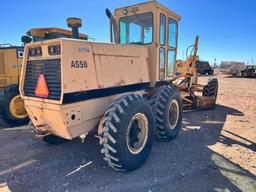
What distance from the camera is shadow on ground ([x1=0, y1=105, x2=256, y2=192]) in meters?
3.34

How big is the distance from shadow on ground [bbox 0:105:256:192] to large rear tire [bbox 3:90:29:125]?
134cm

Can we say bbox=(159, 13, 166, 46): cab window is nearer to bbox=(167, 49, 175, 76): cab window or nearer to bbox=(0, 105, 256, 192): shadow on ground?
bbox=(167, 49, 175, 76): cab window

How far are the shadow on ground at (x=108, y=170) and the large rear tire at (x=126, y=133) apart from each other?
0.28 metres

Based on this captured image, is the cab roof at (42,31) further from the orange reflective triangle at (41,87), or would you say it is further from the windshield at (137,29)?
the orange reflective triangle at (41,87)

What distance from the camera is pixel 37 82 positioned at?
3.49 m

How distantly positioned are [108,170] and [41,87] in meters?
1.84

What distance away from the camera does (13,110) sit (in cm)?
655

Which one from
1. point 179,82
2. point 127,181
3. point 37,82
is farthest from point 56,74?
point 179,82

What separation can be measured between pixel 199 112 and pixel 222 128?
78.6 inches

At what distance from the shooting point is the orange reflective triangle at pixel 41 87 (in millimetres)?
3299

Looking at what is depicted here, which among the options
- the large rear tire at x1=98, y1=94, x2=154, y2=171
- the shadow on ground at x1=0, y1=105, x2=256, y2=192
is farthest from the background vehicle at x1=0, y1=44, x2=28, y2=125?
the large rear tire at x1=98, y1=94, x2=154, y2=171

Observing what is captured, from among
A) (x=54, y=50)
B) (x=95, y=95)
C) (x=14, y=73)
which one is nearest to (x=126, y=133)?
(x=95, y=95)

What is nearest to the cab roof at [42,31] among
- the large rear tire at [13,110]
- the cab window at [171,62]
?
the large rear tire at [13,110]

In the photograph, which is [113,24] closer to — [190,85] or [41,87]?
[41,87]
